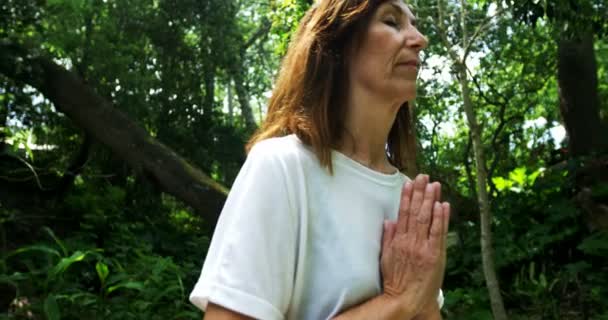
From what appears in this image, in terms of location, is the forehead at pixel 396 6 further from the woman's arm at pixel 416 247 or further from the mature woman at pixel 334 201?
the woman's arm at pixel 416 247

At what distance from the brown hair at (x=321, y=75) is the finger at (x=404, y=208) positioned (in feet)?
0.64

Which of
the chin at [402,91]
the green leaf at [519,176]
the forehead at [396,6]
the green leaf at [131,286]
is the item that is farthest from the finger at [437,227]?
the green leaf at [519,176]

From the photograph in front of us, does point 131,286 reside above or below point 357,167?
below

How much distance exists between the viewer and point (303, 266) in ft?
5.40

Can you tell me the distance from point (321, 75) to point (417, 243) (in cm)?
45

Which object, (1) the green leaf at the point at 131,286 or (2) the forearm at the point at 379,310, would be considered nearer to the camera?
(2) the forearm at the point at 379,310

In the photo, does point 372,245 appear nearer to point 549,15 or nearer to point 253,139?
point 253,139

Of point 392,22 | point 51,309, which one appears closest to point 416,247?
point 392,22

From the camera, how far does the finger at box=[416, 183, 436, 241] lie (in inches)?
69.5

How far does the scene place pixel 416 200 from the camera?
1.77 m

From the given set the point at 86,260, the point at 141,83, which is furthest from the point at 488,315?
the point at 141,83

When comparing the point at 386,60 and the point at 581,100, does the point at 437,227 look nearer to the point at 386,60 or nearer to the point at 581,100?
the point at 386,60

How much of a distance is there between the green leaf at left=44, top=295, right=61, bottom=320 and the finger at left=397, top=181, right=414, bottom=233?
12.1ft

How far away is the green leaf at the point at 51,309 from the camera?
16.4ft
